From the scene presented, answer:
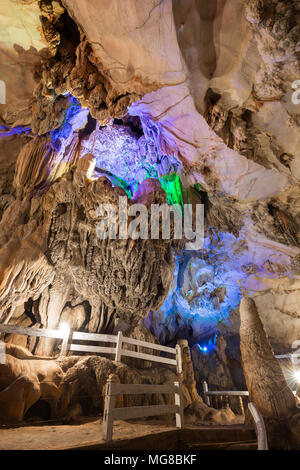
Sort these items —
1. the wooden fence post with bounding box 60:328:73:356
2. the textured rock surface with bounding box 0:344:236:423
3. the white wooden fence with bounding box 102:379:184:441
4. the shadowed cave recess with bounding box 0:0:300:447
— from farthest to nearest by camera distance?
the wooden fence post with bounding box 60:328:73:356 < the textured rock surface with bounding box 0:344:236:423 < the shadowed cave recess with bounding box 0:0:300:447 < the white wooden fence with bounding box 102:379:184:441

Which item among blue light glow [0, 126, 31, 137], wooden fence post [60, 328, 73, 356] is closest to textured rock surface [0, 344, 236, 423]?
wooden fence post [60, 328, 73, 356]

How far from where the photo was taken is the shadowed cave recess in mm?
3873

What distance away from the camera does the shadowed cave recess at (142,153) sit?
152 inches

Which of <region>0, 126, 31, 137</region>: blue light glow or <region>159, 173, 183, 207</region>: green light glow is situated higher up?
<region>0, 126, 31, 137</region>: blue light glow

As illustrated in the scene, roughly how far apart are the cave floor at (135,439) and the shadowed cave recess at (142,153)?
4.52 ft

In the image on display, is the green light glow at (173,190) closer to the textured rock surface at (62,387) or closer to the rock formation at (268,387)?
the rock formation at (268,387)

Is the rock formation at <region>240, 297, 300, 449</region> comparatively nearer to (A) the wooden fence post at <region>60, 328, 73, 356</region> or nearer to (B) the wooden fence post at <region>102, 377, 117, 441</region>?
(B) the wooden fence post at <region>102, 377, 117, 441</region>

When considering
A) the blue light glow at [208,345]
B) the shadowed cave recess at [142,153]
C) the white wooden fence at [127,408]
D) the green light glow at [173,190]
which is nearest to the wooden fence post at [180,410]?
the white wooden fence at [127,408]

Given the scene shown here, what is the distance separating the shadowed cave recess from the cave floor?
4.52ft

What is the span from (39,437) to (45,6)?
25.0 ft

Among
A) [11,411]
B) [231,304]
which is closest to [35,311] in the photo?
[11,411]

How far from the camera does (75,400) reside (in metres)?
5.86

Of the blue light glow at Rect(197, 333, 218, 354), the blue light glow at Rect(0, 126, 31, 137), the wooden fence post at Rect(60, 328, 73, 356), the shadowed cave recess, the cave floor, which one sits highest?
the blue light glow at Rect(0, 126, 31, 137)

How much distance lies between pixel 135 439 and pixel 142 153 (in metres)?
7.81
